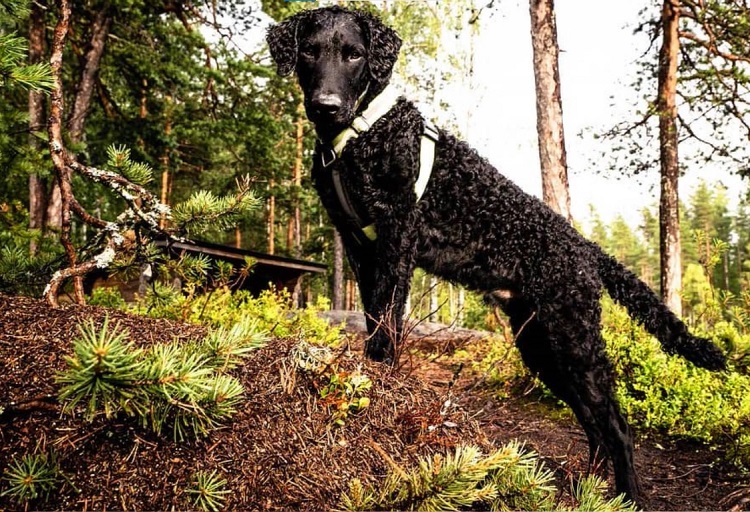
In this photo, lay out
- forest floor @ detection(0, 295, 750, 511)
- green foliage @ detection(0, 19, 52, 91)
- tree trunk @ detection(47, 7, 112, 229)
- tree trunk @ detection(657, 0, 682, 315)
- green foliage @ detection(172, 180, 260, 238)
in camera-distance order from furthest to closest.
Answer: tree trunk @ detection(657, 0, 682, 315)
tree trunk @ detection(47, 7, 112, 229)
green foliage @ detection(172, 180, 260, 238)
green foliage @ detection(0, 19, 52, 91)
forest floor @ detection(0, 295, 750, 511)

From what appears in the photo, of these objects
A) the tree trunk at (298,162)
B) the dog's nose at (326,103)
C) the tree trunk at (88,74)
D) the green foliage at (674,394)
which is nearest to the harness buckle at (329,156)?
the dog's nose at (326,103)

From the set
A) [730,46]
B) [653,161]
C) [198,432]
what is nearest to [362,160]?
[198,432]

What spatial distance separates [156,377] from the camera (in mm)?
1037

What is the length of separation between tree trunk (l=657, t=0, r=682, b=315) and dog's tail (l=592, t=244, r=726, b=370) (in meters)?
6.53

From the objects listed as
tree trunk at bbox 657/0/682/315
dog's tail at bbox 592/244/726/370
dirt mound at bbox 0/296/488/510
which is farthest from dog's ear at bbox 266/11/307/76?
tree trunk at bbox 657/0/682/315

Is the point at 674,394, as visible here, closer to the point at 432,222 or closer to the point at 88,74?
the point at 432,222

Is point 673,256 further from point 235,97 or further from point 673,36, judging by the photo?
point 235,97

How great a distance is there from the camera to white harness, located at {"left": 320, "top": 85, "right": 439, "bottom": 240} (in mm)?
2572

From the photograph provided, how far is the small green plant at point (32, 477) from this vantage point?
4.05ft

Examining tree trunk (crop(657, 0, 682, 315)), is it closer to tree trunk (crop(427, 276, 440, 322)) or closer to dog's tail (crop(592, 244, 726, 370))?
tree trunk (crop(427, 276, 440, 322))

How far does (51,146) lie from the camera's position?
213 centimetres

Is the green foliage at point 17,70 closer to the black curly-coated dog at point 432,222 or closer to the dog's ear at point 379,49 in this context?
the black curly-coated dog at point 432,222

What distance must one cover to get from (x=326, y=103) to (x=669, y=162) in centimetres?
914

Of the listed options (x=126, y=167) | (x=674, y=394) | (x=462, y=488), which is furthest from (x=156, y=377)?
(x=674, y=394)
